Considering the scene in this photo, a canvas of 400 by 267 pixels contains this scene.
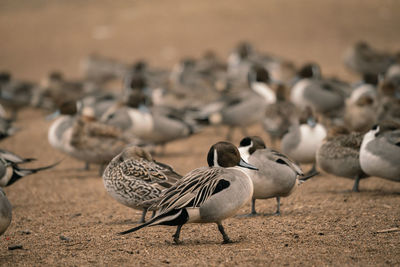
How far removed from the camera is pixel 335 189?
7.25 metres

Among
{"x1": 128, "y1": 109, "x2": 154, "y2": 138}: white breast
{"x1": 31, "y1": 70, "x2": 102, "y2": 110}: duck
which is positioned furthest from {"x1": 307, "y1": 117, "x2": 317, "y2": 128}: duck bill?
{"x1": 31, "y1": 70, "x2": 102, "y2": 110}: duck

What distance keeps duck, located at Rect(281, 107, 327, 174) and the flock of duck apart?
0.5 inches

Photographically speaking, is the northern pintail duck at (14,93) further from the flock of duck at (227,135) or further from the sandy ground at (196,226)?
the sandy ground at (196,226)

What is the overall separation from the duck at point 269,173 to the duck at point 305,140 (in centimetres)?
190

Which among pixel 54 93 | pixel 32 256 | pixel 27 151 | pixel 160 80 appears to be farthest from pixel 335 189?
pixel 160 80

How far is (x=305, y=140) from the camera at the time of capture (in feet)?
25.8

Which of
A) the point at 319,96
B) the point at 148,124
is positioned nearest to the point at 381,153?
the point at 148,124

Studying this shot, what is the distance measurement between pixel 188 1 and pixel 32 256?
29499 mm

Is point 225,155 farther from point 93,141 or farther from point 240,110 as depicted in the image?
point 240,110

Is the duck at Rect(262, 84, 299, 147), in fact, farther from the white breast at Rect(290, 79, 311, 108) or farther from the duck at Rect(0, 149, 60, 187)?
the duck at Rect(0, 149, 60, 187)

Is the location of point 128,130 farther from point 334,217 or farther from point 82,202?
point 334,217

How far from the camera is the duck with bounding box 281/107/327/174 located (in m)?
7.86

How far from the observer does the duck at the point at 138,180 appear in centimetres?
547

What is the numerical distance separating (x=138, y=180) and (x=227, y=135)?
6304mm
